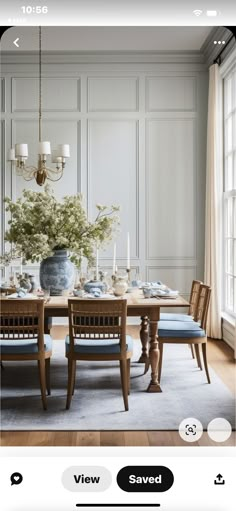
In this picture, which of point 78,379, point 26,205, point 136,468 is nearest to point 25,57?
point 26,205

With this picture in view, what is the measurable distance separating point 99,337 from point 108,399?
34 centimetres

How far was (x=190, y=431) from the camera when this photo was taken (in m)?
0.91

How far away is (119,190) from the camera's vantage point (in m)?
4.99

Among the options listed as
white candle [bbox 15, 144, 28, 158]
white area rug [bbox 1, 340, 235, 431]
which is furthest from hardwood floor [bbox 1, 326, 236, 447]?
white candle [bbox 15, 144, 28, 158]

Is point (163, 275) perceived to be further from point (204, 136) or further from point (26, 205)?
point (26, 205)

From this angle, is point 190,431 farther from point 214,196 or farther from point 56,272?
point 214,196

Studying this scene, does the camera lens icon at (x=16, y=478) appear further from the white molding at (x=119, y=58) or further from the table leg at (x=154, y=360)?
the white molding at (x=119, y=58)

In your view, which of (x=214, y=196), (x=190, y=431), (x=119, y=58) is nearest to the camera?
(x=190, y=431)

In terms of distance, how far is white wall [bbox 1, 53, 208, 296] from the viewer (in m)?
4.75

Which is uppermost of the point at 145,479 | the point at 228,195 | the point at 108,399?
the point at 228,195

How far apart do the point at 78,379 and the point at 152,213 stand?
2289 mm

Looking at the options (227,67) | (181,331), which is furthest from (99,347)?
(227,67)

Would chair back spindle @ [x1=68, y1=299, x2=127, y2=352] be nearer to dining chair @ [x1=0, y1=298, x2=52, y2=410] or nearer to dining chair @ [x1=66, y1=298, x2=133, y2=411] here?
dining chair @ [x1=66, y1=298, x2=133, y2=411]

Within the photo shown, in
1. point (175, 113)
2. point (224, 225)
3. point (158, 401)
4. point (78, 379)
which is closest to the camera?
point (158, 401)
